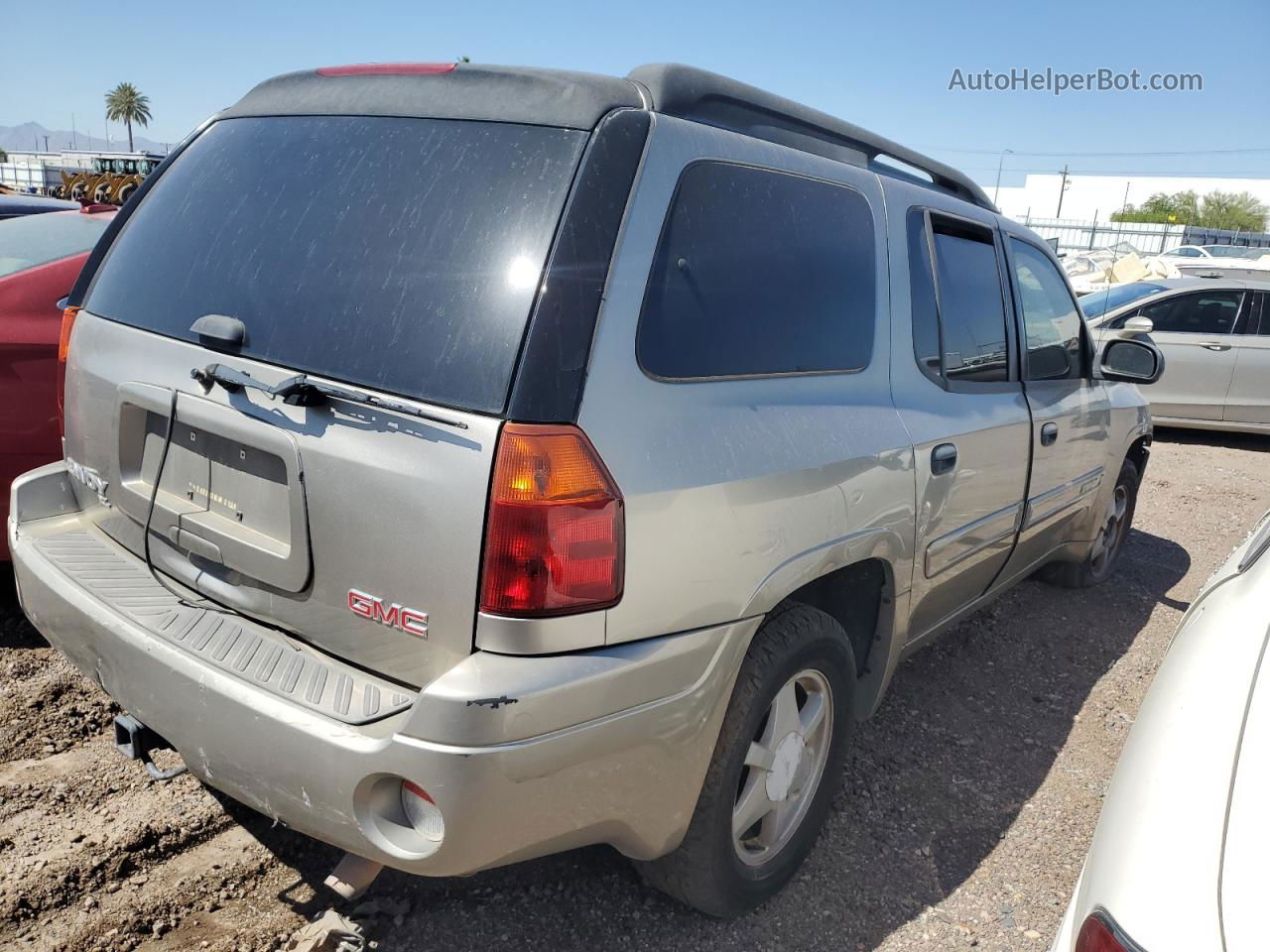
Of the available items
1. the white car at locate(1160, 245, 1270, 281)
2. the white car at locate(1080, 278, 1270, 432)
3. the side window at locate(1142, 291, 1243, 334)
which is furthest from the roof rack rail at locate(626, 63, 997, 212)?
the white car at locate(1160, 245, 1270, 281)

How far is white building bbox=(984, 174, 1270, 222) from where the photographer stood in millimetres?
74975

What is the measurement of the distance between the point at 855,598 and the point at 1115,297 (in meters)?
8.87

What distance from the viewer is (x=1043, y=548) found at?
413 centimetres

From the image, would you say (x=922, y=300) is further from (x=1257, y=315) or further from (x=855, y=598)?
(x=1257, y=315)

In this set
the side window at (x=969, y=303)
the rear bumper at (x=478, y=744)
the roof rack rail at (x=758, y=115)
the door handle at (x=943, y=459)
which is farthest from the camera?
the side window at (x=969, y=303)

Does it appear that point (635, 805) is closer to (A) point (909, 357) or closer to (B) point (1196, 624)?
(B) point (1196, 624)

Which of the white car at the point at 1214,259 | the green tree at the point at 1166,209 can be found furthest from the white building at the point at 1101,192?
the white car at the point at 1214,259

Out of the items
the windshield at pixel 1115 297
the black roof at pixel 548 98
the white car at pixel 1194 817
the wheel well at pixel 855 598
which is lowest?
the wheel well at pixel 855 598

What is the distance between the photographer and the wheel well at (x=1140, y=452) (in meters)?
5.12

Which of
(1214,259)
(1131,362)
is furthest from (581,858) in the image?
(1214,259)

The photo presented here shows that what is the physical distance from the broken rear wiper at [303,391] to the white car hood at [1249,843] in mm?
1342

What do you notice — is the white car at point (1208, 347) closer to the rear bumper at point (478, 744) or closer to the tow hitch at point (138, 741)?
the rear bumper at point (478, 744)

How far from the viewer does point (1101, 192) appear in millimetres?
84625

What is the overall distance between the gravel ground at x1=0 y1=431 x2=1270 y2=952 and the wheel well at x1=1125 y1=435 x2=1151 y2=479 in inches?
69.1
